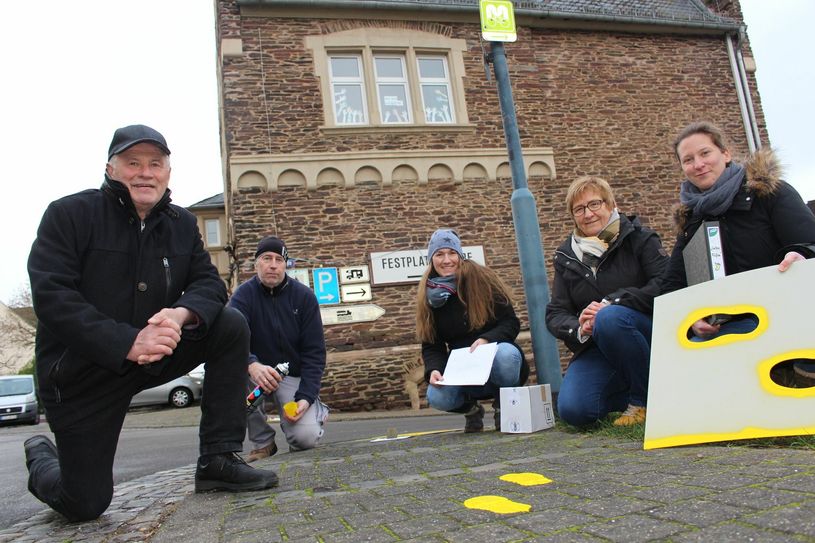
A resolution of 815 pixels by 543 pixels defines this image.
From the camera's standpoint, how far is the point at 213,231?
26.2m

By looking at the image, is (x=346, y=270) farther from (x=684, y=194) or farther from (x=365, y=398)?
(x=684, y=194)

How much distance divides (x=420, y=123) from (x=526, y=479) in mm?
10468

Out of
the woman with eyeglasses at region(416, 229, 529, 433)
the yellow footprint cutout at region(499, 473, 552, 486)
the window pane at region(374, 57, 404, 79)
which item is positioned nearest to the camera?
the yellow footprint cutout at region(499, 473, 552, 486)

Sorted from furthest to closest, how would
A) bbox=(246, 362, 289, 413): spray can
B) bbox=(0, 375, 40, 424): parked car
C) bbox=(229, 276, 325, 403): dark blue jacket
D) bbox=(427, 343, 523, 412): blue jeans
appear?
1. bbox=(0, 375, 40, 424): parked car
2. bbox=(229, 276, 325, 403): dark blue jacket
3. bbox=(427, 343, 523, 412): blue jeans
4. bbox=(246, 362, 289, 413): spray can

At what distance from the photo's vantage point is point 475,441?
4.16 m

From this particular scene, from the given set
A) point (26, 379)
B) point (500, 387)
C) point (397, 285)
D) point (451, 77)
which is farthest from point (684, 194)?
point (26, 379)

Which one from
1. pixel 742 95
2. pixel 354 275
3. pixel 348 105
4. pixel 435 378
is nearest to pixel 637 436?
pixel 435 378

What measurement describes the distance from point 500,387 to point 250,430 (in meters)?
1.88

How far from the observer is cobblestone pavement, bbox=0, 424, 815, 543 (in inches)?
64.2

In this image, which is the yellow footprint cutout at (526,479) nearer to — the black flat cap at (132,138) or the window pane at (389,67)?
the black flat cap at (132,138)

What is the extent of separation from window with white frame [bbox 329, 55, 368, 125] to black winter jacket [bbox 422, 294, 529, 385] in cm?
785

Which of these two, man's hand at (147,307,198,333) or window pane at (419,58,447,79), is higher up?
window pane at (419,58,447,79)

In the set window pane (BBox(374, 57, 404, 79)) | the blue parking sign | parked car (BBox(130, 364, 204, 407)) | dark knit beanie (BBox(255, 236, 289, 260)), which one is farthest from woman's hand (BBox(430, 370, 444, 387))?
parked car (BBox(130, 364, 204, 407))

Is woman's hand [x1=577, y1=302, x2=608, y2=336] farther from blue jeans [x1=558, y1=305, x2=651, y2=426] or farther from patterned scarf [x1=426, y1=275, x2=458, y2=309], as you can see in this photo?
patterned scarf [x1=426, y1=275, x2=458, y2=309]
